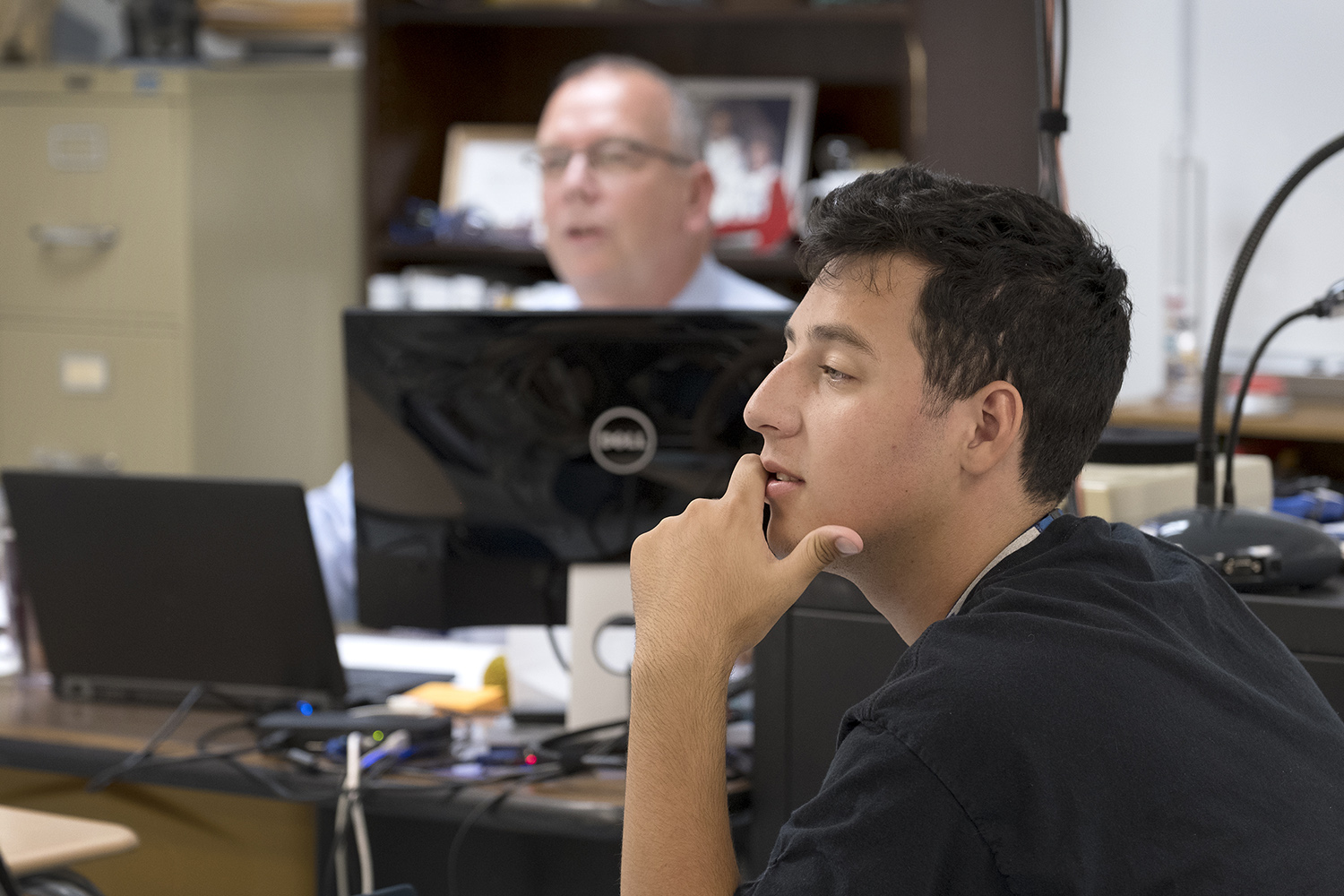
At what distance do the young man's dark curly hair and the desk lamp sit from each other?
35 centimetres

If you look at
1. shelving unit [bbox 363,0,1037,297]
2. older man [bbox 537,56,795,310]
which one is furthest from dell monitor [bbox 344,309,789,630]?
shelving unit [bbox 363,0,1037,297]

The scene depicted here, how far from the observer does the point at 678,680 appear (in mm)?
894

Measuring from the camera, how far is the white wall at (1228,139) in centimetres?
304

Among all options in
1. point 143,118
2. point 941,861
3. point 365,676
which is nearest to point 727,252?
point 143,118

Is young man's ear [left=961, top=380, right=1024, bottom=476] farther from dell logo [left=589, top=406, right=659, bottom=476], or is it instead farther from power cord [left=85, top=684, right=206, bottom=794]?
power cord [left=85, top=684, right=206, bottom=794]

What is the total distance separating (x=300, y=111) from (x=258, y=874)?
219 cm

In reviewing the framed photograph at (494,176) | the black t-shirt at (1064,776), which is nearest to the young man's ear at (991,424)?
the black t-shirt at (1064,776)

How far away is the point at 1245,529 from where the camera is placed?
123 cm

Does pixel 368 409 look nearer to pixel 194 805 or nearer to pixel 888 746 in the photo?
pixel 194 805

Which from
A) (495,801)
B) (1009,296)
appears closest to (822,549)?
(1009,296)

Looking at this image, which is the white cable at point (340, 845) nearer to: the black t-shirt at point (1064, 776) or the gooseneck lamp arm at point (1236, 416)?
the black t-shirt at point (1064, 776)

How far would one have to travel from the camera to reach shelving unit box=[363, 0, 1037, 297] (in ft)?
9.64

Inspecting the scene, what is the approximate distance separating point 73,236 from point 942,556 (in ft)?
9.01

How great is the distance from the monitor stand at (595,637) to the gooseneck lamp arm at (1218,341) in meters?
0.57
